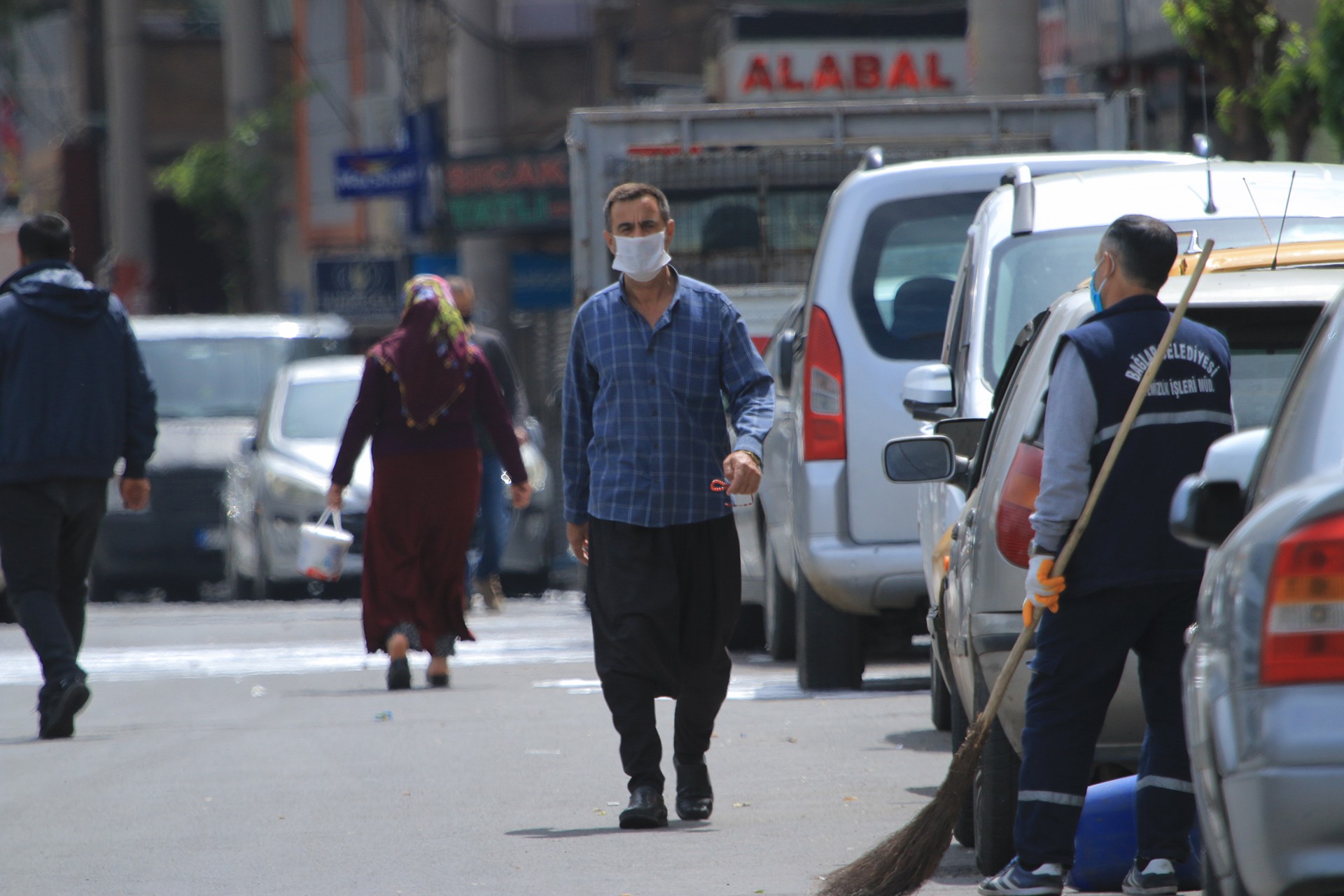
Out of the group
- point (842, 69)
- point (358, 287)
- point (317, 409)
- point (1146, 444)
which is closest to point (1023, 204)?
point (1146, 444)

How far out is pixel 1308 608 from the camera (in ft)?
11.2

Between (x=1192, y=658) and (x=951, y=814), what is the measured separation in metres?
1.34

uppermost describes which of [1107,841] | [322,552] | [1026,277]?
[1026,277]

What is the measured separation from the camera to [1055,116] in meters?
13.0

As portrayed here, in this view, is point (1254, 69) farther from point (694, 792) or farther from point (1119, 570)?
point (1119, 570)

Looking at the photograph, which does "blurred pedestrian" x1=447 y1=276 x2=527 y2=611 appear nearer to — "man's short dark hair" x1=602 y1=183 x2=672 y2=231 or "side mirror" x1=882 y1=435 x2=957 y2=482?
"man's short dark hair" x1=602 y1=183 x2=672 y2=231

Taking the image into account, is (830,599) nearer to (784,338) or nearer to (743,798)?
(784,338)

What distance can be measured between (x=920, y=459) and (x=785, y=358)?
418 centimetres

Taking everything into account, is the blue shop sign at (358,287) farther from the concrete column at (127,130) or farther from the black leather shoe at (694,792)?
the black leather shoe at (694,792)

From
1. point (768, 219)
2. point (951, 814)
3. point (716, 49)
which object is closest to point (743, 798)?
point (951, 814)

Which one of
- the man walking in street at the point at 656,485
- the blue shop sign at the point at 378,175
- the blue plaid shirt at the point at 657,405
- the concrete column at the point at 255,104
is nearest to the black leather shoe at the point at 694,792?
the man walking in street at the point at 656,485

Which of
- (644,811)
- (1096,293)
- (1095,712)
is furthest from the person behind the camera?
(644,811)

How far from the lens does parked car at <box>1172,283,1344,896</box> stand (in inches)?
132

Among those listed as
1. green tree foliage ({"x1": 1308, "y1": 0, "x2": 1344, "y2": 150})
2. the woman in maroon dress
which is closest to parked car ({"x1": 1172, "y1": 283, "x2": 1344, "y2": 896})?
the woman in maroon dress
